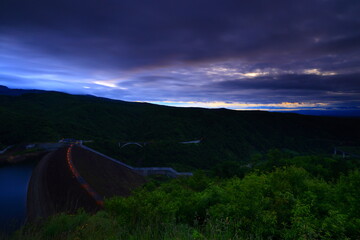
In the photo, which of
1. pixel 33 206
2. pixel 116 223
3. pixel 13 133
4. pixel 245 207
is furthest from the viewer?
pixel 13 133

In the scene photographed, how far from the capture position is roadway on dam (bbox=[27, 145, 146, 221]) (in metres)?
31.6

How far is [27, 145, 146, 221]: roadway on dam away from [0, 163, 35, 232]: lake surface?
5.15ft

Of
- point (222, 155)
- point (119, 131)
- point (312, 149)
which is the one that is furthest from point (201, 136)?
point (312, 149)

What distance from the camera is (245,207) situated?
372 inches

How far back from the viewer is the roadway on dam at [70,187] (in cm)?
3162

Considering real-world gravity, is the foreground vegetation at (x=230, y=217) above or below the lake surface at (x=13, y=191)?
above

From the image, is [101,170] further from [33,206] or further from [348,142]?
[348,142]

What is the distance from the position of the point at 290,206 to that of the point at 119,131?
6941 inches

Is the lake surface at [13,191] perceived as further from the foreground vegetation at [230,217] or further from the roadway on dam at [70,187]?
the foreground vegetation at [230,217]

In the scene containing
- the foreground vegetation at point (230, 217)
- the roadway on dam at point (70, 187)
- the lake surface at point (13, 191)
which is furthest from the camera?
the lake surface at point (13, 191)

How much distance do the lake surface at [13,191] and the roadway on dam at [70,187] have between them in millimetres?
1571

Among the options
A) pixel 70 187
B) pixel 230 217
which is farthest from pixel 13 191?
pixel 230 217

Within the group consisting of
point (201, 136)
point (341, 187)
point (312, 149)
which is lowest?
point (312, 149)

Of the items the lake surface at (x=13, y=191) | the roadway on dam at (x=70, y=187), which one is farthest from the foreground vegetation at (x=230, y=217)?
the lake surface at (x=13, y=191)
